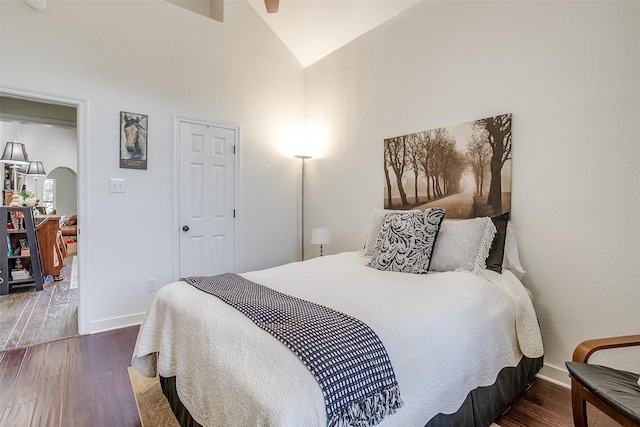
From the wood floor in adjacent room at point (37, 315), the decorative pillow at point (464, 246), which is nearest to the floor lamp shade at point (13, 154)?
the wood floor in adjacent room at point (37, 315)

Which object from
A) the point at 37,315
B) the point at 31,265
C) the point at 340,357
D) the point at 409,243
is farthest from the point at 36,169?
the point at 340,357

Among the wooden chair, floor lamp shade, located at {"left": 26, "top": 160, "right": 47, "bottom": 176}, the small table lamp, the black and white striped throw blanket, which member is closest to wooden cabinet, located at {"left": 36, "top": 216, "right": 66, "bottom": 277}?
floor lamp shade, located at {"left": 26, "top": 160, "right": 47, "bottom": 176}

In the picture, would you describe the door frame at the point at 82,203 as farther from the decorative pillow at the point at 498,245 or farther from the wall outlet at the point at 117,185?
the decorative pillow at the point at 498,245

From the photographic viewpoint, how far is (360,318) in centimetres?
131

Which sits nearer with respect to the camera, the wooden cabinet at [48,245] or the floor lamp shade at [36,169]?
the wooden cabinet at [48,245]

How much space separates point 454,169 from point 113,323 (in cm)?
324

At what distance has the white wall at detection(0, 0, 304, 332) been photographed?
2.66 m

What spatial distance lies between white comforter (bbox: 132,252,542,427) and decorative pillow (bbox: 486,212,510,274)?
7 cm

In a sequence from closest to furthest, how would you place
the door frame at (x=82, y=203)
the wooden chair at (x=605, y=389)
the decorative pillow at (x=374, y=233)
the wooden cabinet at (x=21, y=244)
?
the wooden chair at (x=605, y=389) → the decorative pillow at (x=374, y=233) → the door frame at (x=82, y=203) → the wooden cabinet at (x=21, y=244)

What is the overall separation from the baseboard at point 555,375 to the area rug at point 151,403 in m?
2.24

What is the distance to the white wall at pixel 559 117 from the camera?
1.80 meters

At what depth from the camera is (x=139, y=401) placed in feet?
6.13

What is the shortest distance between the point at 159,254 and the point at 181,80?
173cm

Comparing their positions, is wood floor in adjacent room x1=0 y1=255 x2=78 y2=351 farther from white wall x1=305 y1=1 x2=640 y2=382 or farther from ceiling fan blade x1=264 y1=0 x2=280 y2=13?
Result: white wall x1=305 y1=1 x2=640 y2=382
